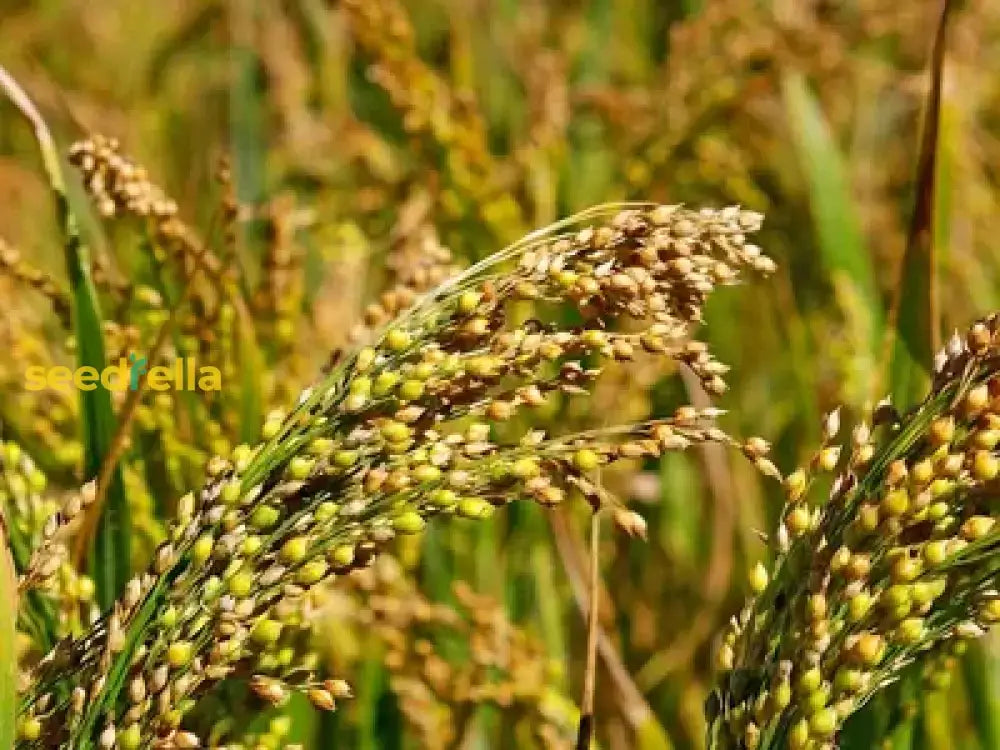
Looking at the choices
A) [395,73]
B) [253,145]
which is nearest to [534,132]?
[395,73]

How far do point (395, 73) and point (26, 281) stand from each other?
615mm

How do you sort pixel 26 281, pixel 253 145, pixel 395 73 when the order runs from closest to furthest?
pixel 26 281
pixel 395 73
pixel 253 145

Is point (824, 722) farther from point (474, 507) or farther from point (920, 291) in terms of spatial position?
point (920, 291)

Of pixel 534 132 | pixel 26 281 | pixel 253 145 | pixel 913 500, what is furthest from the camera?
pixel 253 145

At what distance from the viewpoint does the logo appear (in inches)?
34.8

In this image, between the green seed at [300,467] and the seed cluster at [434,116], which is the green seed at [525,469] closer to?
the green seed at [300,467]

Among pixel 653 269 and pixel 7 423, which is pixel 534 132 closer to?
pixel 7 423

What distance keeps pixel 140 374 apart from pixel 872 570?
1.66ft

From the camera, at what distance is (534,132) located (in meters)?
1.47

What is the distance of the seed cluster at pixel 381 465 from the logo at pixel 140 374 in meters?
0.27

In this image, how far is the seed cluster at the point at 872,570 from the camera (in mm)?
567

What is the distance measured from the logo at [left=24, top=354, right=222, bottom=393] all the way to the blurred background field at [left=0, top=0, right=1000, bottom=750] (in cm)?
1

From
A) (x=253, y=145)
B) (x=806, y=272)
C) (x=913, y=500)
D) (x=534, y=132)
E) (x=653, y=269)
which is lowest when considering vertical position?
(x=913, y=500)

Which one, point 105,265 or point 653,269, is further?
point 105,265
